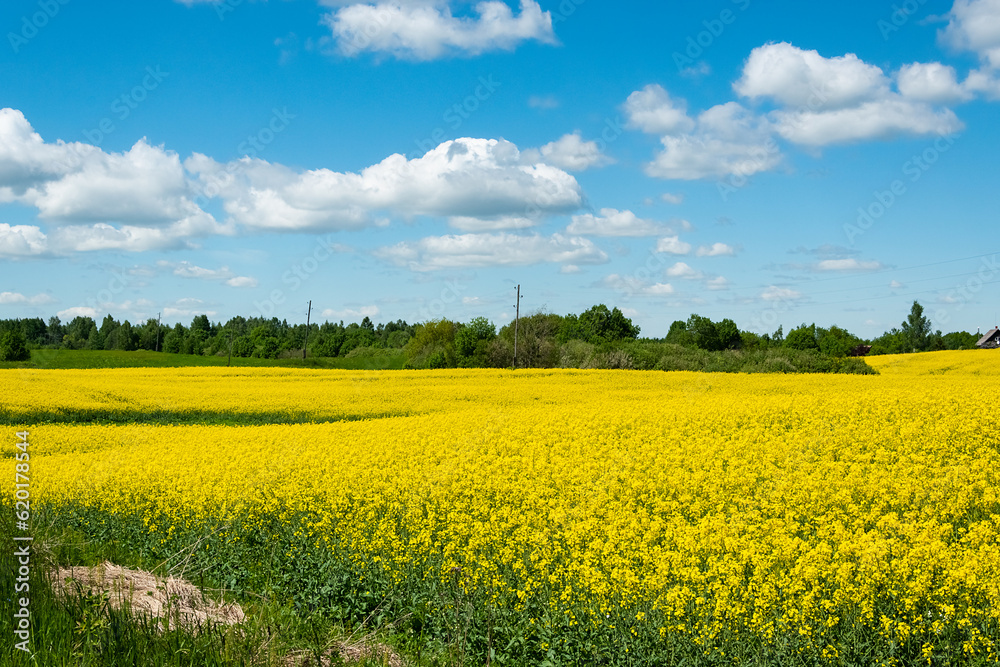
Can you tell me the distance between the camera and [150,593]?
20.3ft

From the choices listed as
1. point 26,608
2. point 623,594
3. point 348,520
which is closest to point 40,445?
point 348,520

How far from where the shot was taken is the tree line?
60312 mm

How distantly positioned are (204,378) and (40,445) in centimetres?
2396

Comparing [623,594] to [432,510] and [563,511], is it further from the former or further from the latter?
[432,510]

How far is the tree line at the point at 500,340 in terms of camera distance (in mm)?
60312

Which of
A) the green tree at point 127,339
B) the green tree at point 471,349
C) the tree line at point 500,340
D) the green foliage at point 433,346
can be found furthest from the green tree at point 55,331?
the green tree at point 471,349

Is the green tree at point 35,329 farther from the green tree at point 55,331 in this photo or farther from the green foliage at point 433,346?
the green foliage at point 433,346

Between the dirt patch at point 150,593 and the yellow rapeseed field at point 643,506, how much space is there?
1.35 metres

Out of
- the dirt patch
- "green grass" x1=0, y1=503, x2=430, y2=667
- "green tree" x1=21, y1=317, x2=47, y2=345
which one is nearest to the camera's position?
"green grass" x1=0, y1=503, x2=430, y2=667

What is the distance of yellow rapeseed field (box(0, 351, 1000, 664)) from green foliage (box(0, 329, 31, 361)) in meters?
57.5

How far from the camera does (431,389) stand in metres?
32.6

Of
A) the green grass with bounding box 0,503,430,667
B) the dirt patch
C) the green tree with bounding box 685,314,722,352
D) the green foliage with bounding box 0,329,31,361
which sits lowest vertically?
the dirt patch

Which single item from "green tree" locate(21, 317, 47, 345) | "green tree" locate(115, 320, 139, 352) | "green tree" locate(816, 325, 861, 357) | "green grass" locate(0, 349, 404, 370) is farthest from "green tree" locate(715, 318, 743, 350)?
"green tree" locate(21, 317, 47, 345)

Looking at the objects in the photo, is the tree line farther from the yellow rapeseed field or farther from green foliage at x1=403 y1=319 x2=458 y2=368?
the yellow rapeseed field
